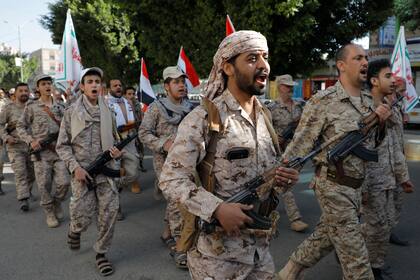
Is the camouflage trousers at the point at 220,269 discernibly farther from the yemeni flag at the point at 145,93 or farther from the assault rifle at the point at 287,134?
the yemeni flag at the point at 145,93

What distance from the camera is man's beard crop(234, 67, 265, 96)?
6.51ft

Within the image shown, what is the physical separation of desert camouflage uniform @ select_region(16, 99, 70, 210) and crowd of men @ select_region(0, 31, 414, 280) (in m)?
0.01

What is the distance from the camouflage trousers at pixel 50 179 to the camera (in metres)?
5.26

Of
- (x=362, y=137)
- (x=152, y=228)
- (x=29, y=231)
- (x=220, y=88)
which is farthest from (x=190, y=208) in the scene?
(x=29, y=231)

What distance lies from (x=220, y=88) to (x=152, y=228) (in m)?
3.44

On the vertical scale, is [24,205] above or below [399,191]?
below

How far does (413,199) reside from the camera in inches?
238

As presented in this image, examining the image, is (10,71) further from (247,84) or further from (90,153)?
(247,84)

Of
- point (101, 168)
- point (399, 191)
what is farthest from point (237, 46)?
point (399, 191)

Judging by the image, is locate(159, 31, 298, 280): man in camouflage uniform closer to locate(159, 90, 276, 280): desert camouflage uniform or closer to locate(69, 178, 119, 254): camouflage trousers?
locate(159, 90, 276, 280): desert camouflage uniform

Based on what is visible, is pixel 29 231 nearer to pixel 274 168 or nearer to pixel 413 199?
pixel 274 168

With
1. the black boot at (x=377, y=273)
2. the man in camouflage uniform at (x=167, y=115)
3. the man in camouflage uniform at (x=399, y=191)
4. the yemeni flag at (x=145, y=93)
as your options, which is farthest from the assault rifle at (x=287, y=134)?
the yemeni flag at (x=145, y=93)

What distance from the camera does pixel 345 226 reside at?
115 inches

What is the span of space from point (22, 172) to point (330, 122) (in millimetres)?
5198
